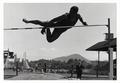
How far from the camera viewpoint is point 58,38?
169 inches

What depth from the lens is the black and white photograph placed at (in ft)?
14.0

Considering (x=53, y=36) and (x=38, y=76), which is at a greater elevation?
(x=53, y=36)

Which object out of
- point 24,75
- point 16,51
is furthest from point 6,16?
point 24,75

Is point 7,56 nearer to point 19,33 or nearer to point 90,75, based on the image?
point 19,33

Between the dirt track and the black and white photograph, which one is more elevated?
the black and white photograph

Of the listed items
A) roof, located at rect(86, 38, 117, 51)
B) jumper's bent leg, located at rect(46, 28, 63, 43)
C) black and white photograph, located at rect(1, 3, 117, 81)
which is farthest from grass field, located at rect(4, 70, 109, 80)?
jumper's bent leg, located at rect(46, 28, 63, 43)

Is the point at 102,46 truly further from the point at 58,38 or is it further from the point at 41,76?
the point at 41,76

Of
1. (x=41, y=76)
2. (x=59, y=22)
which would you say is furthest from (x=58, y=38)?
(x=41, y=76)

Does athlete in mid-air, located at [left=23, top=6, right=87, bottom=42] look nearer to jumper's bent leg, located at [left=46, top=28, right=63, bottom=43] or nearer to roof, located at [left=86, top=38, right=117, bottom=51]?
jumper's bent leg, located at [left=46, top=28, right=63, bottom=43]

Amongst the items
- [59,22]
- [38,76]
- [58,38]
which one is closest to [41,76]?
[38,76]

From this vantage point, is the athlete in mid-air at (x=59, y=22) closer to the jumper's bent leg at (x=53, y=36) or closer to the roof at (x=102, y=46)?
the jumper's bent leg at (x=53, y=36)

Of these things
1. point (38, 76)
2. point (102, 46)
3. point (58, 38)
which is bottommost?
point (38, 76)

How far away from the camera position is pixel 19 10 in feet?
14.0

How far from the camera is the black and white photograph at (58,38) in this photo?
14.0ft
